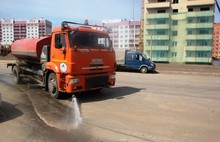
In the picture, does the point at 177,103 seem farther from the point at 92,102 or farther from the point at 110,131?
the point at 110,131

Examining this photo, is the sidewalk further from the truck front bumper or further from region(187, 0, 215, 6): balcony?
region(187, 0, 215, 6): balcony

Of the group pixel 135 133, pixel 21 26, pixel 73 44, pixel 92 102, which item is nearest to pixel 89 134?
pixel 135 133

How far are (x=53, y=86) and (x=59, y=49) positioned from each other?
1585 mm

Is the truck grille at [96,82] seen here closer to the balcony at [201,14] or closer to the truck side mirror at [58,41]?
the truck side mirror at [58,41]

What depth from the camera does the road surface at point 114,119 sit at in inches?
195

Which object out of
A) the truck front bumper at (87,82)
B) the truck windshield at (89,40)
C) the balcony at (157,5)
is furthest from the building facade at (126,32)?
the truck front bumper at (87,82)

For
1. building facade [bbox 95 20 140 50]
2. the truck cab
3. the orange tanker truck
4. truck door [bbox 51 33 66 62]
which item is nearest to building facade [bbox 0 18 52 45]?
building facade [bbox 95 20 140 50]

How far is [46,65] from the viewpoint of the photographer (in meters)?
8.93

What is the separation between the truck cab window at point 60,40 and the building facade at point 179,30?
53.6m

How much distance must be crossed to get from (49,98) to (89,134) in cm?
420

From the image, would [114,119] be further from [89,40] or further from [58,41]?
[58,41]

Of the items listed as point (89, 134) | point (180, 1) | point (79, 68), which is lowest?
point (89, 134)

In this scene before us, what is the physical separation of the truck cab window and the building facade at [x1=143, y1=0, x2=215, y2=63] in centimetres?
5357

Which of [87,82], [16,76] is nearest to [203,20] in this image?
[16,76]
